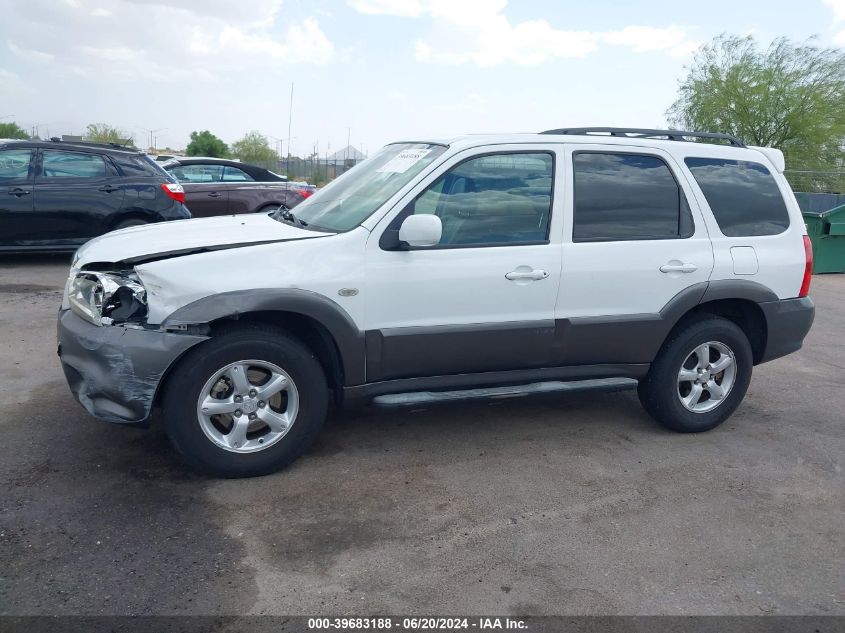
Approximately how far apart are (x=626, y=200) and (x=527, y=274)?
0.87m

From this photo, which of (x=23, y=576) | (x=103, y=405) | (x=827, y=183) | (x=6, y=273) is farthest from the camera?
(x=827, y=183)

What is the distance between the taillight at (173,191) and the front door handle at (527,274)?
21.6 ft

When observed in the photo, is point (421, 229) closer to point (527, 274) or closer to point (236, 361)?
point (527, 274)

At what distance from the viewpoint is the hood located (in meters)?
4.02

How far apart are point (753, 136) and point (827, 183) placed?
5771mm

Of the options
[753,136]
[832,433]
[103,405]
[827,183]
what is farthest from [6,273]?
[753,136]

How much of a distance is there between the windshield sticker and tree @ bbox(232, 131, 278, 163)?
179 feet

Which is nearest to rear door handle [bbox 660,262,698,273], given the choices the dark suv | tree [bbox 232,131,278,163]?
the dark suv

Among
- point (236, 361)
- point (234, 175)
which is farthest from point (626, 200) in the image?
point (234, 175)

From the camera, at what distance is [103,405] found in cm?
389

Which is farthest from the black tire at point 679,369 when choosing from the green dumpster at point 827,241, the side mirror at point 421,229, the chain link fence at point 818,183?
the chain link fence at point 818,183

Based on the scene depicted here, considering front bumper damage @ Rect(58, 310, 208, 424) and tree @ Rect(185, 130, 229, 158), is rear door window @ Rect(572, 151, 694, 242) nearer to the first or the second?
front bumper damage @ Rect(58, 310, 208, 424)

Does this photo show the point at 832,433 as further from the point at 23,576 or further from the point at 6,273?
the point at 6,273

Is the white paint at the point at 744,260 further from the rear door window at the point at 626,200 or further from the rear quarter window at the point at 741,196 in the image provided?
the rear door window at the point at 626,200
